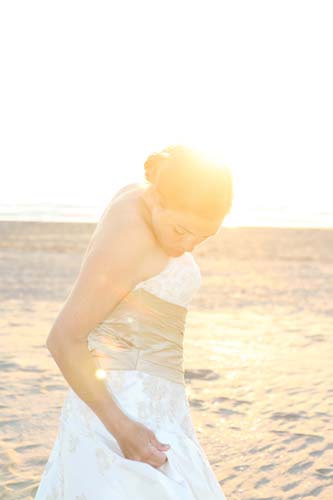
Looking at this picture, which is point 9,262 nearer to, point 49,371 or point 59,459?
point 49,371

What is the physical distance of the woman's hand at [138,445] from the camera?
6.04 feet

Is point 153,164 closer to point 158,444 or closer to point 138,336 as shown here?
point 138,336

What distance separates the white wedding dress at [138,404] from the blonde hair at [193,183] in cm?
18

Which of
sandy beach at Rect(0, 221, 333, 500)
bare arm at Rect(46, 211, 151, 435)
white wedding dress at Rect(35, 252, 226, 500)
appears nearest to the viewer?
bare arm at Rect(46, 211, 151, 435)

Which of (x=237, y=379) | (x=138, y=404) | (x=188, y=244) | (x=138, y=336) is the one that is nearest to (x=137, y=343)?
(x=138, y=336)

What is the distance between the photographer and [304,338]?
9.54 meters

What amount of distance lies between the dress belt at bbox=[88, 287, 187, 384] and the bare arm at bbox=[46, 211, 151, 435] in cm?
8

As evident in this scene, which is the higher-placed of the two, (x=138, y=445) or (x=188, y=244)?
(x=188, y=244)

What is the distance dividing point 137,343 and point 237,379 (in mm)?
5667

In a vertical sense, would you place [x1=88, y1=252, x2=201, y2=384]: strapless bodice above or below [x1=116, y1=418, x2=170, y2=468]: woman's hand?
above

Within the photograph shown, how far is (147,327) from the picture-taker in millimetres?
1928

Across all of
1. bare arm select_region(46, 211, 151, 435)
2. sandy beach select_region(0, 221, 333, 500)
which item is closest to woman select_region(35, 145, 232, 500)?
bare arm select_region(46, 211, 151, 435)

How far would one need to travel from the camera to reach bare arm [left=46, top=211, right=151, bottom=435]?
5.83 feet

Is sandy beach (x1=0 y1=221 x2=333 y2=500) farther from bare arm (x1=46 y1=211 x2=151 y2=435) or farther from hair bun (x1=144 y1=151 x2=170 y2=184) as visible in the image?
hair bun (x1=144 y1=151 x2=170 y2=184)
